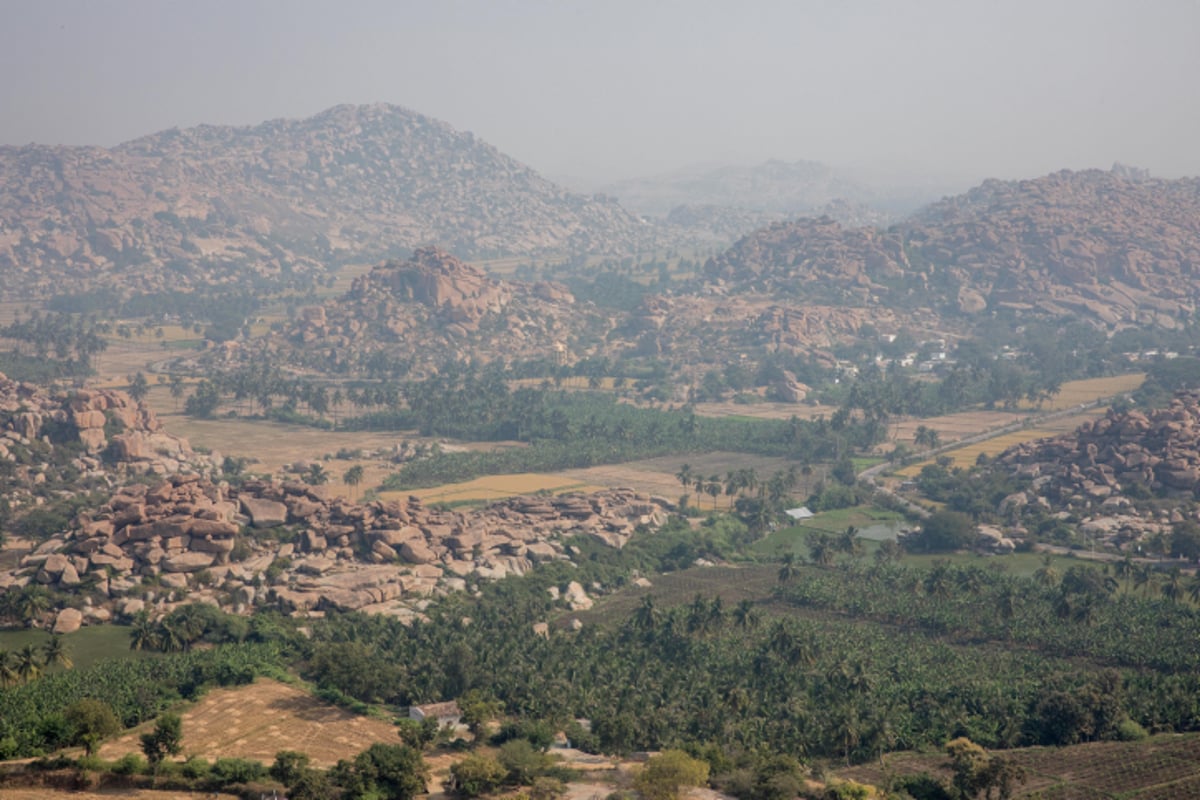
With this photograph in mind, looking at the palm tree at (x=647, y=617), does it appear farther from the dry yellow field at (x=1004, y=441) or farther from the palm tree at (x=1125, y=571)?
the dry yellow field at (x=1004, y=441)

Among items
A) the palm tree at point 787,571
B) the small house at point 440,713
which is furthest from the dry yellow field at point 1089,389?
the small house at point 440,713

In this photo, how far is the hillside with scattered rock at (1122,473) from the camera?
10725 centimetres

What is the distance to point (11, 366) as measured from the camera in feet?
580

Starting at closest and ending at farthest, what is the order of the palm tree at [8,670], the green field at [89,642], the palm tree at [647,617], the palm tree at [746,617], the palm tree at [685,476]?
the palm tree at [8,670]
the green field at [89,642]
the palm tree at [647,617]
the palm tree at [746,617]
the palm tree at [685,476]

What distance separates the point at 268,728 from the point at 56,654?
15.7 metres

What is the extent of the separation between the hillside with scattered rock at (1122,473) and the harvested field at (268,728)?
71.6 metres

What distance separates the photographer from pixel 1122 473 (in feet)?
381

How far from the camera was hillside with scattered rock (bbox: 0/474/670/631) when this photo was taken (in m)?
82.2

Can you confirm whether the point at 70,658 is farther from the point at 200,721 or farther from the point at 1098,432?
the point at 1098,432

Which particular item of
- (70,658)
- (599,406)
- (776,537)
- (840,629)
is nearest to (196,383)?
(599,406)

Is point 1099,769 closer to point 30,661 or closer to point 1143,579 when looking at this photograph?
point 1143,579

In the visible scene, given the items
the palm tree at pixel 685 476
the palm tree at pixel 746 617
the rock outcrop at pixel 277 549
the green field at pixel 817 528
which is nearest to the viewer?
the palm tree at pixel 746 617

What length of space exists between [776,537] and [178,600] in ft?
188

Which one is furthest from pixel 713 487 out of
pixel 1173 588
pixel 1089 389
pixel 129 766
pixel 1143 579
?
pixel 1089 389
